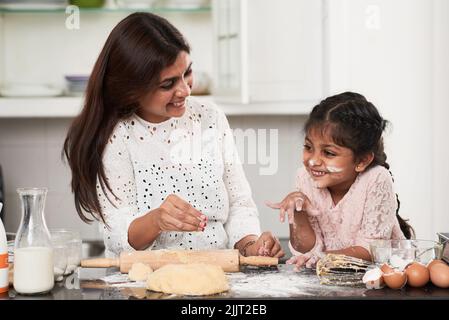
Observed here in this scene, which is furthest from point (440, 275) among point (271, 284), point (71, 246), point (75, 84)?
point (75, 84)

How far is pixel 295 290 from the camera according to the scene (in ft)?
3.50

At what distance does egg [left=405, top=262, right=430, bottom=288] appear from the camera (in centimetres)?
106

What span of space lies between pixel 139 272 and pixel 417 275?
17.6 inches

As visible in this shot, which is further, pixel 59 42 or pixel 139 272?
pixel 59 42

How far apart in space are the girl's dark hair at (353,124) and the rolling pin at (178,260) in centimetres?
32

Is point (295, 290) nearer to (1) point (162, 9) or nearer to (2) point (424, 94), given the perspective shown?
(2) point (424, 94)

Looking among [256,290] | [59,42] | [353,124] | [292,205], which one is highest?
[59,42]

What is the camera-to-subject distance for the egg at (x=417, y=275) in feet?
3.48

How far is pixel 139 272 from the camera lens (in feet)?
3.73

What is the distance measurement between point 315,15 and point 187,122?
0.49 meters

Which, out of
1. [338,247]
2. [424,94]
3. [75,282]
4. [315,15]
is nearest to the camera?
[75,282]

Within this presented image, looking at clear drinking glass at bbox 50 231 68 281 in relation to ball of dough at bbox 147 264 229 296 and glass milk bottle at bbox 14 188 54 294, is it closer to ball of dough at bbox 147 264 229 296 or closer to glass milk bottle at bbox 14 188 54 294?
glass milk bottle at bbox 14 188 54 294

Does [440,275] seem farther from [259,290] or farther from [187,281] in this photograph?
[187,281]
